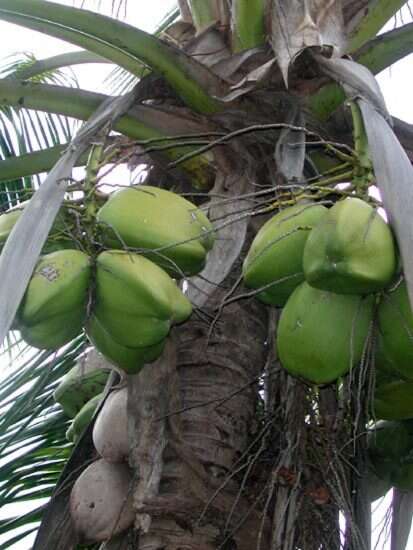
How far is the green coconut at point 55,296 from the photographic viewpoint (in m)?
1.22

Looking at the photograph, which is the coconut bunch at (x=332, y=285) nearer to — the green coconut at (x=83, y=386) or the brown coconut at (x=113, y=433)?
the brown coconut at (x=113, y=433)

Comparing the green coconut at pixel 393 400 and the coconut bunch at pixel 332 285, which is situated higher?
the coconut bunch at pixel 332 285

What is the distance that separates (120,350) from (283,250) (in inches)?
10.6

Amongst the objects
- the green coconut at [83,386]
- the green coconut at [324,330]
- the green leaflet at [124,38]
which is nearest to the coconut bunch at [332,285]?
the green coconut at [324,330]

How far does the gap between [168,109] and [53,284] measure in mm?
627

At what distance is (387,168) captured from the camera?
1141mm

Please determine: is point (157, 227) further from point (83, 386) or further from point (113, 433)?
point (83, 386)

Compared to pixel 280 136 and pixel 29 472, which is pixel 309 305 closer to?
pixel 280 136

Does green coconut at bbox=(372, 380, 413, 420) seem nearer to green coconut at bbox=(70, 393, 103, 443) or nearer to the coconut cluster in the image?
the coconut cluster

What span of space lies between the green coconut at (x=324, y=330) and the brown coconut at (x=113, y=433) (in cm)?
40


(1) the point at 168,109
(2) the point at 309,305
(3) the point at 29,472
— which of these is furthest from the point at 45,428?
(2) the point at 309,305

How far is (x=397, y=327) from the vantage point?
3.81 feet

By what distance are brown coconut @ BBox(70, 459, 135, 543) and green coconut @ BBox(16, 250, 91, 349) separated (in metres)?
0.32

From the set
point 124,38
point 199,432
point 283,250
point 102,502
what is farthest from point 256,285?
point 124,38
